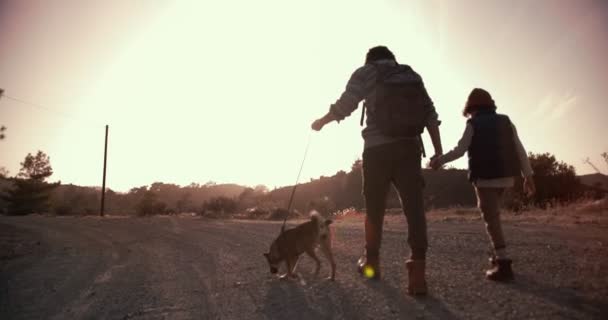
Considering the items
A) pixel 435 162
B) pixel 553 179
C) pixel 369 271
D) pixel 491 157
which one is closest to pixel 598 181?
pixel 553 179

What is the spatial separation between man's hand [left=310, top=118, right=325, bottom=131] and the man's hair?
2.78ft

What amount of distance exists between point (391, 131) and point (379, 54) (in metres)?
0.96

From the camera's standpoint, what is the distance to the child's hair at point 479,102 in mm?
5078

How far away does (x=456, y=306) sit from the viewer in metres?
3.72

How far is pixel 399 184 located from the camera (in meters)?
4.60

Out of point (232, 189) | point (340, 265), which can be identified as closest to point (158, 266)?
point (340, 265)

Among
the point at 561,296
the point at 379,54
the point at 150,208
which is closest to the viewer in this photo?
the point at 561,296

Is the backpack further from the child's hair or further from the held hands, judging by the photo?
the child's hair

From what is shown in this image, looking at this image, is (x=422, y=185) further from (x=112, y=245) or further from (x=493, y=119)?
(x=112, y=245)

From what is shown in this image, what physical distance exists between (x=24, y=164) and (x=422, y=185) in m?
70.0

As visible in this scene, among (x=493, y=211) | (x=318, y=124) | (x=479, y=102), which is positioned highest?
(x=479, y=102)

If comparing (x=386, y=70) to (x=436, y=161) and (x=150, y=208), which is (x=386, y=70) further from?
(x=150, y=208)

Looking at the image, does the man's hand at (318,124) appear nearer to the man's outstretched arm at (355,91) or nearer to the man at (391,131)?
the man at (391,131)

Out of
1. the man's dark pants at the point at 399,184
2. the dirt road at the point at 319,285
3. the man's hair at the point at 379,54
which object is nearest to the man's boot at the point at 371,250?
the man's dark pants at the point at 399,184
